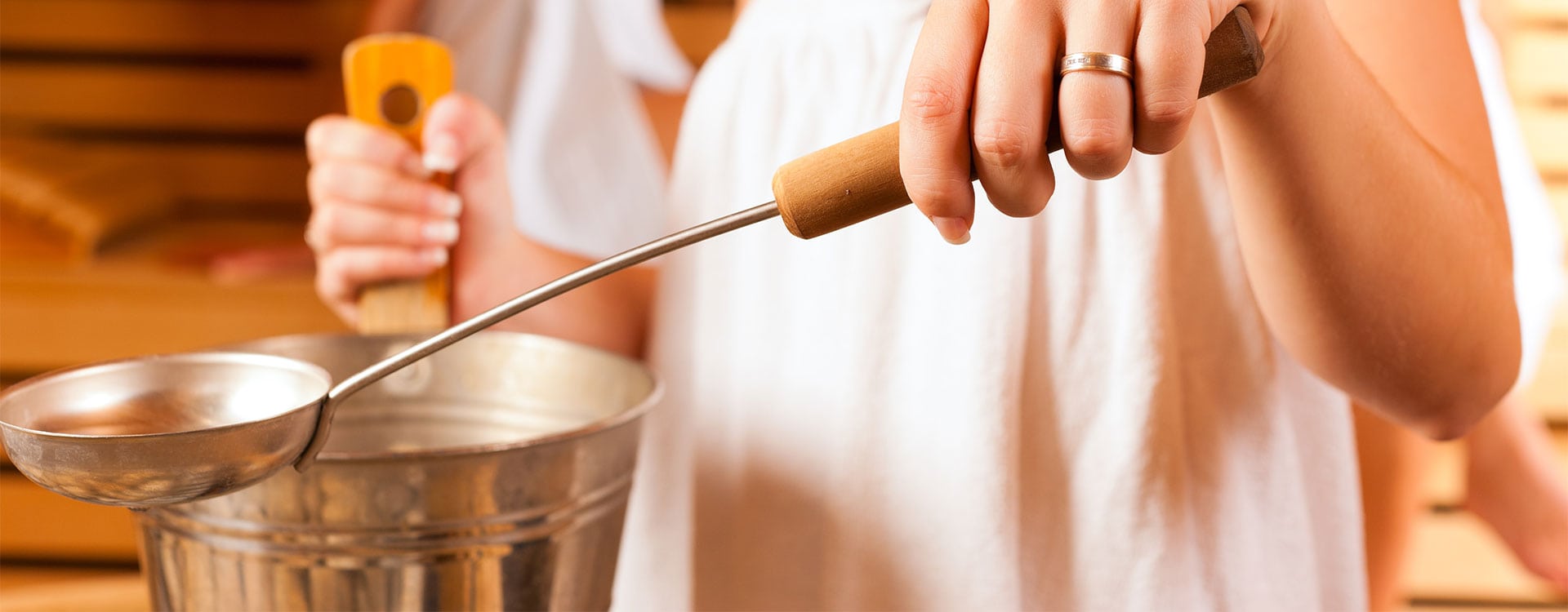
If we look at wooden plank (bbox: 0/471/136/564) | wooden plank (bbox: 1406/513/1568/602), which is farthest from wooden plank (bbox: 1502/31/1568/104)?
wooden plank (bbox: 0/471/136/564)

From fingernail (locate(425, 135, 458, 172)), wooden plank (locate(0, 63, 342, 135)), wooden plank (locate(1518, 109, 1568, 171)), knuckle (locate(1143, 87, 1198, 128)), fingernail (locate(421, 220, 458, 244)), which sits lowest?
knuckle (locate(1143, 87, 1198, 128))

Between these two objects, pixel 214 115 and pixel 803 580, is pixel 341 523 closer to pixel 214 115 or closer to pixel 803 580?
pixel 803 580

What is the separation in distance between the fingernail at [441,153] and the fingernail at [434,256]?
47mm

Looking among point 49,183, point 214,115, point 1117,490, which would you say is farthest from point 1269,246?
point 214,115

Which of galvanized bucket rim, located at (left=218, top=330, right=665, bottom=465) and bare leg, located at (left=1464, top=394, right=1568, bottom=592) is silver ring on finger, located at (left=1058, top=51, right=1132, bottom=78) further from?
bare leg, located at (left=1464, top=394, right=1568, bottom=592)

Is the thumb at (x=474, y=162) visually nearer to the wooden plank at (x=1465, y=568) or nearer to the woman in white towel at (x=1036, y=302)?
the woman in white towel at (x=1036, y=302)

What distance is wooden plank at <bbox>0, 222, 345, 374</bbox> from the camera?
1428 millimetres

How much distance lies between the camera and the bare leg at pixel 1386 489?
2.80ft

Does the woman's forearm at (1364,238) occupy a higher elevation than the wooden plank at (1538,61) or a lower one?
lower

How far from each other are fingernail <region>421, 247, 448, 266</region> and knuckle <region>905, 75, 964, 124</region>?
1.32 ft

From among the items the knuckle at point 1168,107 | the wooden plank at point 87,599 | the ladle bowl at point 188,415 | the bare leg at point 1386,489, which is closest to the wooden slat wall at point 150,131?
the wooden plank at point 87,599

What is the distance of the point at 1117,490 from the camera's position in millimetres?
536

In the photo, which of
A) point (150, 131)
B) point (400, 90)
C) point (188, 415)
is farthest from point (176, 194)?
point (188, 415)

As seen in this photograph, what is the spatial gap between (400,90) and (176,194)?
1.22m
